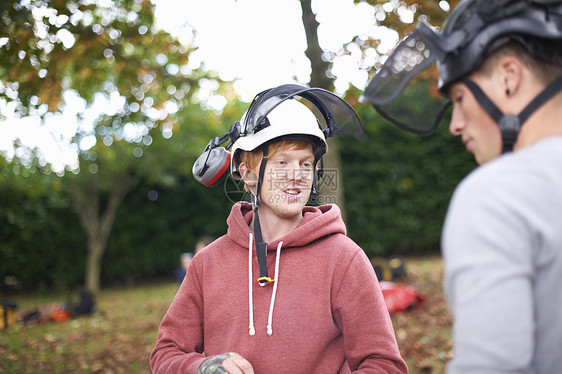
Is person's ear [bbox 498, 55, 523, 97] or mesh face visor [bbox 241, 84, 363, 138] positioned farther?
mesh face visor [bbox 241, 84, 363, 138]

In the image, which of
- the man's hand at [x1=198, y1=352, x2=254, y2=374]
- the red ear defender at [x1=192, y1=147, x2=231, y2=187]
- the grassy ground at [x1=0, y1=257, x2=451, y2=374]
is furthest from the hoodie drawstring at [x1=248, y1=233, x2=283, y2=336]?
the grassy ground at [x1=0, y1=257, x2=451, y2=374]

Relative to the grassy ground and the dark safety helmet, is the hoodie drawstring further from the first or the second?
the grassy ground

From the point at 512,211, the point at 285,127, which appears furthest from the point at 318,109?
the point at 512,211

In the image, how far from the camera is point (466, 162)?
14.1 m

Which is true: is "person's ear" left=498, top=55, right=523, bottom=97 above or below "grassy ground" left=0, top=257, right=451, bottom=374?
above

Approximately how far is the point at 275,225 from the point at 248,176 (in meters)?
0.28

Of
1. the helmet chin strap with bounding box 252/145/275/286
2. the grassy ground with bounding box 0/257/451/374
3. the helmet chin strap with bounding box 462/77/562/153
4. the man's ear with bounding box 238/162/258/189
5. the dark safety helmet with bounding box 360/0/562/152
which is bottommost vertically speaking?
the grassy ground with bounding box 0/257/451/374

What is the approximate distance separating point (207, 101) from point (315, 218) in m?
10.1

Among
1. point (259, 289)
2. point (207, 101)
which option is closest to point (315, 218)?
point (259, 289)

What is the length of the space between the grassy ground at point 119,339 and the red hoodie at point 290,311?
7.57ft

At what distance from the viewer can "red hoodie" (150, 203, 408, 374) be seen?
1.88m

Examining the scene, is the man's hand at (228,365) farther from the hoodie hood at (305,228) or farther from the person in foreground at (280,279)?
the hoodie hood at (305,228)

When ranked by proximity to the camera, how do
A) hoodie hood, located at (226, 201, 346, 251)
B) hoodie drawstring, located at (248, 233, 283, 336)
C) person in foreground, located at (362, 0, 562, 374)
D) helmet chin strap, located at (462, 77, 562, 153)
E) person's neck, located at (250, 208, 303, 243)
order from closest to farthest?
1. person in foreground, located at (362, 0, 562, 374)
2. helmet chin strap, located at (462, 77, 562, 153)
3. hoodie drawstring, located at (248, 233, 283, 336)
4. hoodie hood, located at (226, 201, 346, 251)
5. person's neck, located at (250, 208, 303, 243)

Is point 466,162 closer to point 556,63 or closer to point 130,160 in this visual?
point 130,160
